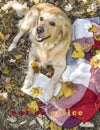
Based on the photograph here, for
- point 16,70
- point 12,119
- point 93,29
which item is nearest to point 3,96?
point 12,119

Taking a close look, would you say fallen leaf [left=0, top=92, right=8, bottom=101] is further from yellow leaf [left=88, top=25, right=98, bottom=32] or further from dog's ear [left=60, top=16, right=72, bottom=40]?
yellow leaf [left=88, top=25, right=98, bottom=32]

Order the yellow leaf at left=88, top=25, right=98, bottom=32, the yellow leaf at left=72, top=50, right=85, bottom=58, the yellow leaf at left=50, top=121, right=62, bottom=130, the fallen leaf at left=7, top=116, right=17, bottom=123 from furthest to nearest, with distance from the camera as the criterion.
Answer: the yellow leaf at left=88, top=25, right=98, bottom=32
the yellow leaf at left=72, top=50, right=85, bottom=58
the fallen leaf at left=7, top=116, right=17, bottom=123
the yellow leaf at left=50, top=121, right=62, bottom=130

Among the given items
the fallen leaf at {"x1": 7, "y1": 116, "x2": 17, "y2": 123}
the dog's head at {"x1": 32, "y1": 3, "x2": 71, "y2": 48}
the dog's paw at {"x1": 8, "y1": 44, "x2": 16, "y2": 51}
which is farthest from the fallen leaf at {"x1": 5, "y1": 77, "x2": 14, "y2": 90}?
the dog's head at {"x1": 32, "y1": 3, "x2": 71, "y2": 48}

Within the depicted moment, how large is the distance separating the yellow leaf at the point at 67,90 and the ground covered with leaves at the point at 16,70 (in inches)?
15.7

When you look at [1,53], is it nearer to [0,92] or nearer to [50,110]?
[0,92]

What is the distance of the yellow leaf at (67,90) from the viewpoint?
4.95 m

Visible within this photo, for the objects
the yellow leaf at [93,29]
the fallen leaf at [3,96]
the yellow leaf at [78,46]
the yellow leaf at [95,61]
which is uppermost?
the yellow leaf at [93,29]

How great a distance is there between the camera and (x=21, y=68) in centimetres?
544

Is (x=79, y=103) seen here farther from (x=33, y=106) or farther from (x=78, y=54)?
(x=78, y=54)

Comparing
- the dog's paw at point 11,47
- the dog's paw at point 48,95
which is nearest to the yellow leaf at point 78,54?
the dog's paw at point 48,95

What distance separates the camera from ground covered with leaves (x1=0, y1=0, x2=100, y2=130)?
16.1 ft

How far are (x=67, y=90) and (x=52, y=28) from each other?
2.69 ft

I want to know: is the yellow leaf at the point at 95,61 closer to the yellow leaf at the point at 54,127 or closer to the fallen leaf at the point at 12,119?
the yellow leaf at the point at 54,127

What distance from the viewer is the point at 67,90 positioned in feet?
16.3
